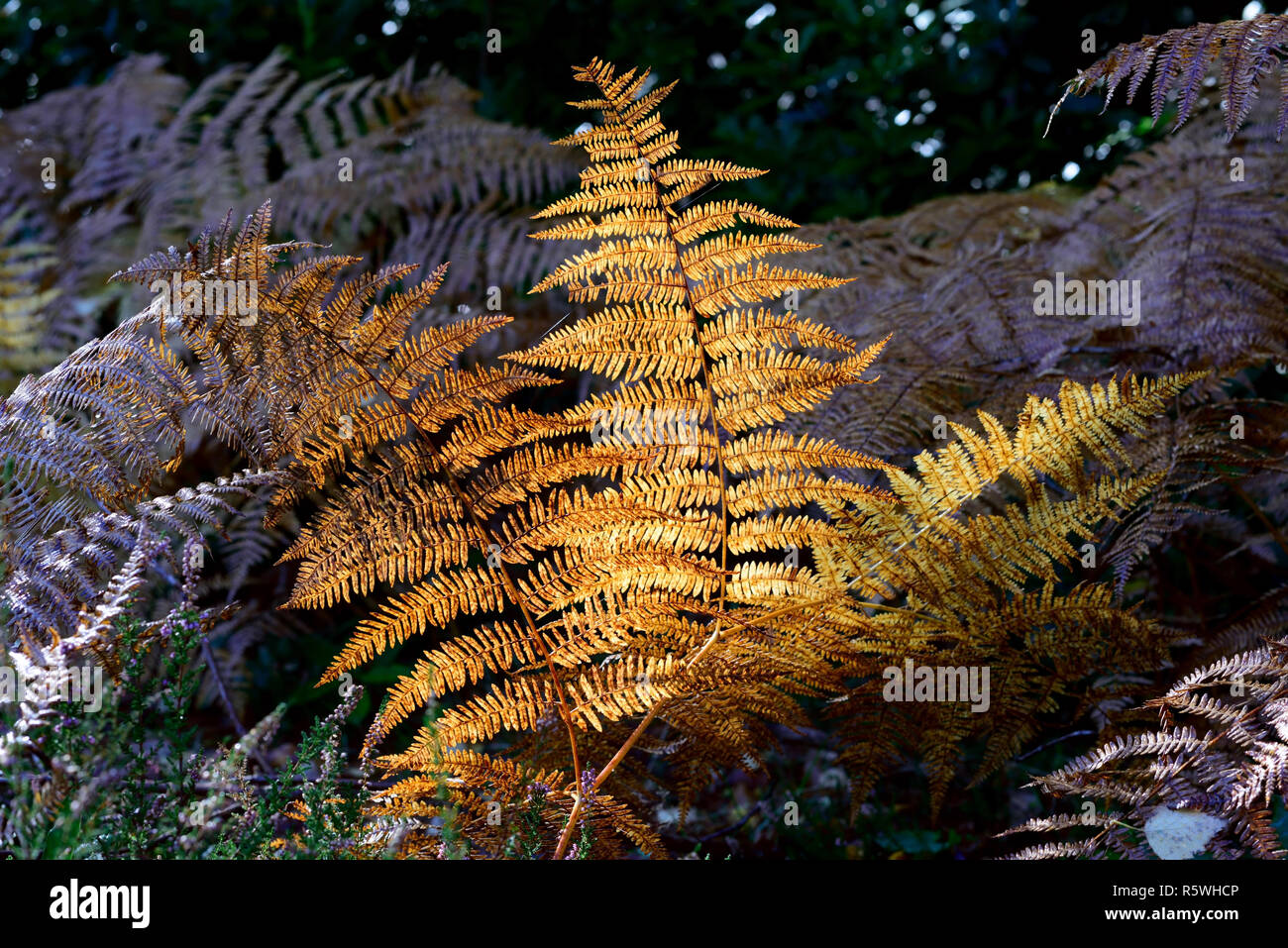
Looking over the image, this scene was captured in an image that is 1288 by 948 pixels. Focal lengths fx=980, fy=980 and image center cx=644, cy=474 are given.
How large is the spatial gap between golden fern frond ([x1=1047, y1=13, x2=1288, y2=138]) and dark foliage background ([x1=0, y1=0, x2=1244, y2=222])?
2.40 meters

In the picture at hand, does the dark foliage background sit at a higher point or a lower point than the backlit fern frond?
higher

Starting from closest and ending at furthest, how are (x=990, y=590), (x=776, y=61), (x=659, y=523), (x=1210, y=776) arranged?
(x=1210, y=776), (x=659, y=523), (x=990, y=590), (x=776, y=61)

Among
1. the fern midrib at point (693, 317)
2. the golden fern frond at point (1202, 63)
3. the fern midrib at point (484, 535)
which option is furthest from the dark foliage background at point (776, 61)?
the fern midrib at point (484, 535)

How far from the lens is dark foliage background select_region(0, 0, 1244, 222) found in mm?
3834

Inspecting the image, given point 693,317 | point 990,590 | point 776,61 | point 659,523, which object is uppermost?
point 776,61

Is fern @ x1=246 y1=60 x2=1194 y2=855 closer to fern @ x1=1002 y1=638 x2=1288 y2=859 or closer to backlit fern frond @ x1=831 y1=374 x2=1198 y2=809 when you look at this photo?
backlit fern frond @ x1=831 y1=374 x2=1198 y2=809

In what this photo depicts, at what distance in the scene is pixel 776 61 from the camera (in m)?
4.04

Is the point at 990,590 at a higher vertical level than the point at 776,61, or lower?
lower

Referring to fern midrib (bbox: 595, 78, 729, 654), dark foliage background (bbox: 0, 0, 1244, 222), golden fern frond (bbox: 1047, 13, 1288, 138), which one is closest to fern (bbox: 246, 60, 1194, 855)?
fern midrib (bbox: 595, 78, 729, 654)

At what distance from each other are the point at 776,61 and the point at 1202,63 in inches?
114

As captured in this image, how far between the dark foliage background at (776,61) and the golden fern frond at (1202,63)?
7.88 ft

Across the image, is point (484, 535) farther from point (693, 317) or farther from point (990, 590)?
point (990, 590)

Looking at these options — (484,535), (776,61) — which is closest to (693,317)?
(484,535)

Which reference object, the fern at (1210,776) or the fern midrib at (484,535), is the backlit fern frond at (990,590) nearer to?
the fern at (1210,776)
